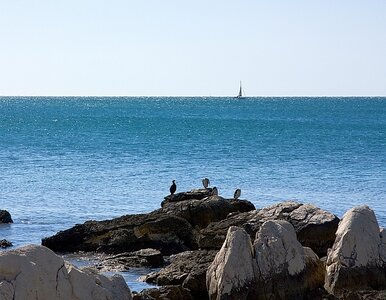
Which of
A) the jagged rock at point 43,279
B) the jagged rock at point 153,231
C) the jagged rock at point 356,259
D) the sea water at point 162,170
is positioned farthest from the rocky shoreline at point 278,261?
the sea water at point 162,170

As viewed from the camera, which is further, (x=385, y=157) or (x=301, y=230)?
(x=385, y=157)

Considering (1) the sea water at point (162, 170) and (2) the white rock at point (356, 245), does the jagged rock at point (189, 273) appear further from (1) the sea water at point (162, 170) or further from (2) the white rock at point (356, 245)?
(1) the sea water at point (162, 170)

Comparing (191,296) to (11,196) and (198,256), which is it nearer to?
(198,256)

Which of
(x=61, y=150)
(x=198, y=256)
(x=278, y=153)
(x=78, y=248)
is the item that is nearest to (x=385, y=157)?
(x=278, y=153)

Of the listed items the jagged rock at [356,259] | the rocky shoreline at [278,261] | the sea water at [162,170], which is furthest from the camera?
the sea water at [162,170]

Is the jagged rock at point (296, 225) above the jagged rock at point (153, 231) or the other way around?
above

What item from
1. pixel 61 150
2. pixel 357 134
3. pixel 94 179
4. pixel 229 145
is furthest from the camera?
pixel 357 134

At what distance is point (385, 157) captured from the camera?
7219 cm

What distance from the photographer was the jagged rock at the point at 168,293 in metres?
20.8

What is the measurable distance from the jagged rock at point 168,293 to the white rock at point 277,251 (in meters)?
1.90

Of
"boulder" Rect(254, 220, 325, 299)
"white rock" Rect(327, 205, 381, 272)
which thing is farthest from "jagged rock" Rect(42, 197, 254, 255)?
"boulder" Rect(254, 220, 325, 299)

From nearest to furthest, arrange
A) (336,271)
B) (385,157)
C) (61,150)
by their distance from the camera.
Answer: (336,271) < (385,157) < (61,150)

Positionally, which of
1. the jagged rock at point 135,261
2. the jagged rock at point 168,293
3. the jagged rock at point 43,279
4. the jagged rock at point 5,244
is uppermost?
the jagged rock at point 43,279

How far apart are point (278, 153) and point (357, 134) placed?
32.1 metres
